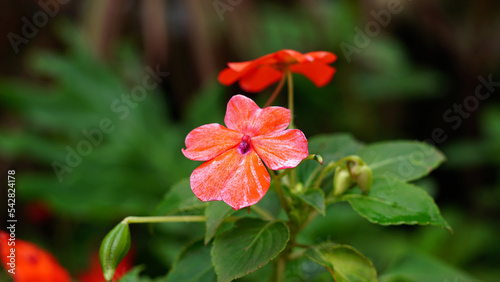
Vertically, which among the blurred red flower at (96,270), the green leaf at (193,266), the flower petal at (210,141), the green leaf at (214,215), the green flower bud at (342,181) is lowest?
the blurred red flower at (96,270)

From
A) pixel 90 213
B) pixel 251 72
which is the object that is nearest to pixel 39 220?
pixel 90 213

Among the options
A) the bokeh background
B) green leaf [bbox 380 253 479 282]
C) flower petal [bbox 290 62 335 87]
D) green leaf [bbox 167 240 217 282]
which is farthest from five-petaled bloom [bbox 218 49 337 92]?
the bokeh background

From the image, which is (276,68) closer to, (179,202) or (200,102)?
(179,202)

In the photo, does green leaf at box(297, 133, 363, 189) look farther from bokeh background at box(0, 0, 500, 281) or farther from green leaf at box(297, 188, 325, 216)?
bokeh background at box(0, 0, 500, 281)

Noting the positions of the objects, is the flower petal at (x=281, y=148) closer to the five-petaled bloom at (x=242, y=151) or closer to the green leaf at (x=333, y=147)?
the five-petaled bloom at (x=242, y=151)

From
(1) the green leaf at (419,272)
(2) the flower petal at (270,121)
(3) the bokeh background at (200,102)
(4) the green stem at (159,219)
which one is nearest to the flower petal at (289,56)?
(2) the flower petal at (270,121)

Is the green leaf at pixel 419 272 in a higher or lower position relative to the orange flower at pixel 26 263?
lower

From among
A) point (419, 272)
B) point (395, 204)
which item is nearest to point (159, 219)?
point (395, 204)
